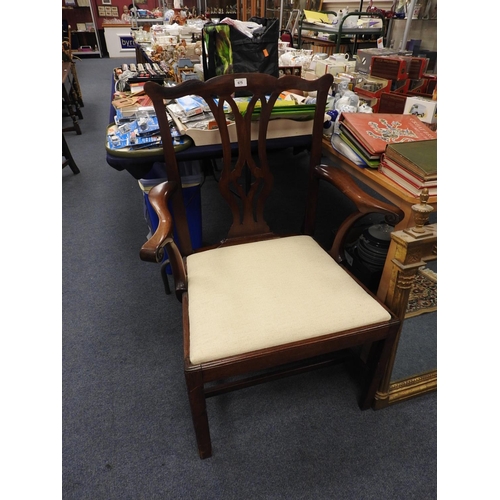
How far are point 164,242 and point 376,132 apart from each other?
77 cm

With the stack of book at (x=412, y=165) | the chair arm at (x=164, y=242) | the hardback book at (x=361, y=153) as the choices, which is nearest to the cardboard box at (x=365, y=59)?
the hardback book at (x=361, y=153)

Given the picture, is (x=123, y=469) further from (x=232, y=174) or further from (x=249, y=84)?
(x=249, y=84)

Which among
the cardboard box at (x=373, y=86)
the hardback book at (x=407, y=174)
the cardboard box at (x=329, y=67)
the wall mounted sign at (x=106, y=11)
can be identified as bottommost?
the hardback book at (x=407, y=174)

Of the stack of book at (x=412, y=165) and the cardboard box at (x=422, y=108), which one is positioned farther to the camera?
the cardboard box at (x=422, y=108)

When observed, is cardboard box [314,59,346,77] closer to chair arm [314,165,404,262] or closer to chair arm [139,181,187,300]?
chair arm [314,165,404,262]

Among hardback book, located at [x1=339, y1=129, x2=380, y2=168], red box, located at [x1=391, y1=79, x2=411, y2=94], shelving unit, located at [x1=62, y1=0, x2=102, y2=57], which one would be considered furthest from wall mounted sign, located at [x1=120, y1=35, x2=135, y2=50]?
hardback book, located at [x1=339, y1=129, x2=380, y2=168]

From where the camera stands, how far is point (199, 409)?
873 mm

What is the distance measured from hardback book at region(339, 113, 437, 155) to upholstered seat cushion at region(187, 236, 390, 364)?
0.38 metres

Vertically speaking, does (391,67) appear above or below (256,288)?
above

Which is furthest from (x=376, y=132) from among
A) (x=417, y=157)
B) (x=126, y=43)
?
(x=126, y=43)

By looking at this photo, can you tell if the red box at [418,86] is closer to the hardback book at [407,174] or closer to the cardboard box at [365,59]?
the cardboard box at [365,59]

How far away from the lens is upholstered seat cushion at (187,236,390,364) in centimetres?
82

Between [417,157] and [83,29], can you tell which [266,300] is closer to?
[417,157]

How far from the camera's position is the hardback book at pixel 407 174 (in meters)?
0.89
